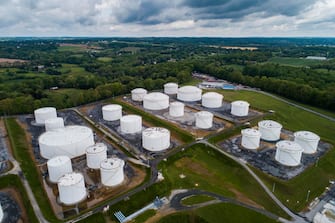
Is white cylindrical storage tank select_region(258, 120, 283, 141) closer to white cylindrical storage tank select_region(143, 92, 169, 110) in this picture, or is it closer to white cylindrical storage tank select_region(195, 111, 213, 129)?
white cylindrical storage tank select_region(195, 111, 213, 129)

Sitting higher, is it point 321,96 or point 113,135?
point 321,96

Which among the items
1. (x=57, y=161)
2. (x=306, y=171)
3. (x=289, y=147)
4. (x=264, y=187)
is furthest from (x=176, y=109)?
(x=57, y=161)

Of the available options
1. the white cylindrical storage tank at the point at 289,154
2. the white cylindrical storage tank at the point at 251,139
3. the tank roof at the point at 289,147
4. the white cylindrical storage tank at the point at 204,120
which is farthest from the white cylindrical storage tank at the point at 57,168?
the tank roof at the point at 289,147

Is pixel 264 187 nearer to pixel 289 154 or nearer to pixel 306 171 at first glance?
pixel 289 154

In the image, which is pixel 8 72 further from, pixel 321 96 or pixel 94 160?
pixel 321 96

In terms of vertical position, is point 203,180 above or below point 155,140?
below

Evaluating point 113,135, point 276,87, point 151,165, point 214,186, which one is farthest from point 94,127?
point 276,87
